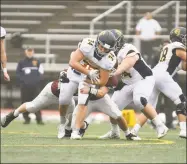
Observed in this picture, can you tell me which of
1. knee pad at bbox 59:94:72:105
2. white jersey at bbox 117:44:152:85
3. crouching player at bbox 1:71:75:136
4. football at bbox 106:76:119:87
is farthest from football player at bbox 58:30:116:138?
white jersey at bbox 117:44:152:85

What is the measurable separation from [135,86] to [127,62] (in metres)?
0.55

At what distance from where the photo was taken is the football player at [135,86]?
39.3 ft

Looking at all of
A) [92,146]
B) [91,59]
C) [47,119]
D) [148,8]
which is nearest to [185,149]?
[92,146]

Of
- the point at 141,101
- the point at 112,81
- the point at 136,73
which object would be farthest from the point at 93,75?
the point at 136,73

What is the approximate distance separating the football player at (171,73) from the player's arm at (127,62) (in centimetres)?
89

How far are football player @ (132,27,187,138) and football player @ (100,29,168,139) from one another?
1.27 feet

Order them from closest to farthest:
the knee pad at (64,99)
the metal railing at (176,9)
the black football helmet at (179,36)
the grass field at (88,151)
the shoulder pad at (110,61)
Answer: the grass field at (88,151) → the shoulder pad at (110,61) → the knee pad at (64,99) → the black football helmet at (179,36) → the metal railing at (176,9)

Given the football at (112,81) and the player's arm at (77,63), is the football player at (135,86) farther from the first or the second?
the player's arm at (77,63)

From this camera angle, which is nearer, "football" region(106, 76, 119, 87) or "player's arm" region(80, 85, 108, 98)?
"player's arm" region(80, 85, 108, 98)

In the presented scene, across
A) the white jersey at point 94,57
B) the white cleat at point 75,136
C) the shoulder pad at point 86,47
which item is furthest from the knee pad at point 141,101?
the shoulder pad at point 86,47

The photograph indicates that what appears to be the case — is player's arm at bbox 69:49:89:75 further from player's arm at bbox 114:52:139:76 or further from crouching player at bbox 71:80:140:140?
player's arm at bbox 114:52:139:76

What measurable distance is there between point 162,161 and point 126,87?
12.8ft

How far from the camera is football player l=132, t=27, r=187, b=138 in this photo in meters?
12.6

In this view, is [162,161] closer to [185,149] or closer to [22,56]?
[185,149]
